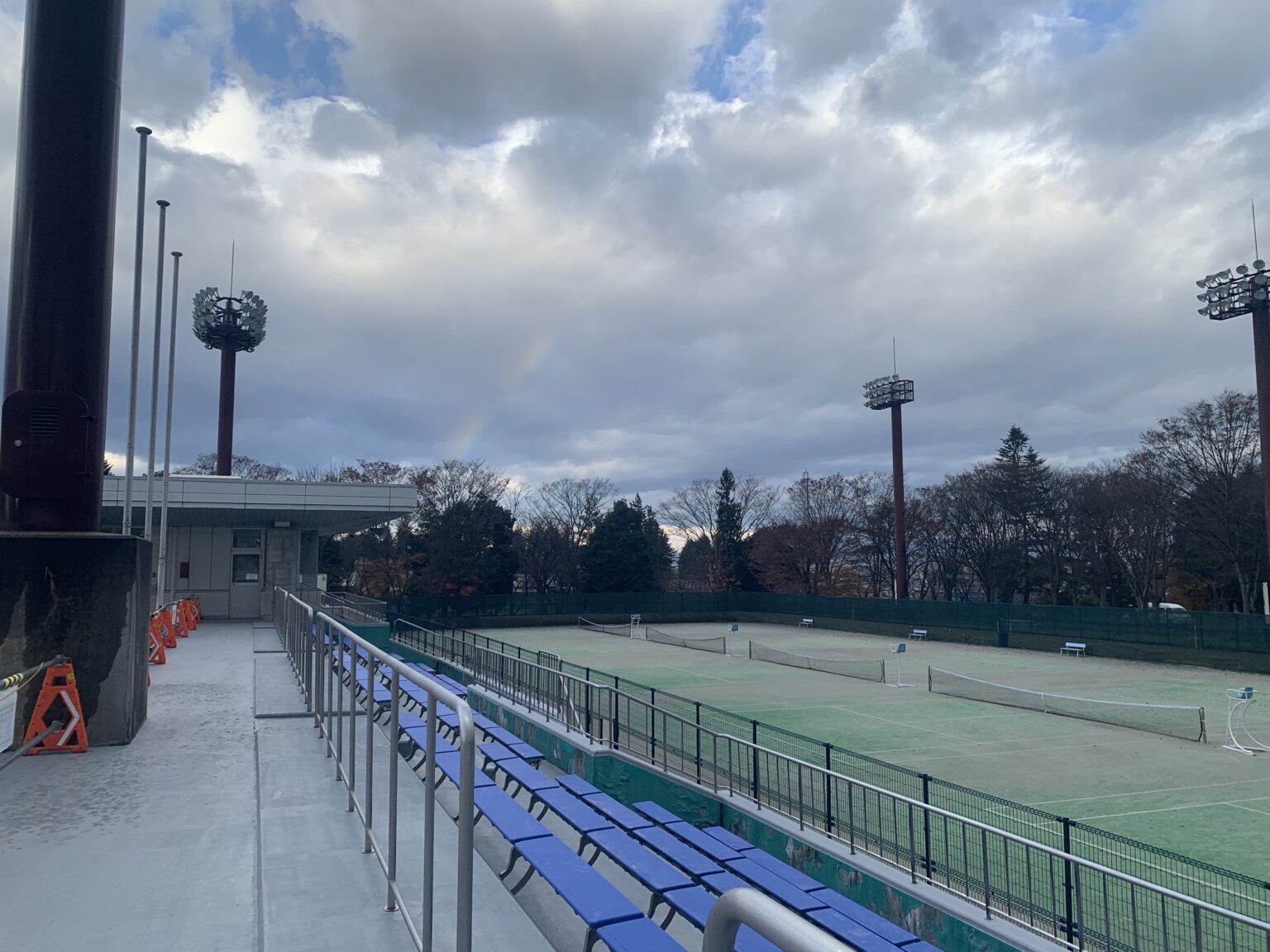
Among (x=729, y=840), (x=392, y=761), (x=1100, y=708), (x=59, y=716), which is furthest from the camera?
(x=1100, y=708)

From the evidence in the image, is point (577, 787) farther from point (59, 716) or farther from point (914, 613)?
point (914, 613)

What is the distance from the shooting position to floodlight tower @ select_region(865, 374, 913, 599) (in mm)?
61250

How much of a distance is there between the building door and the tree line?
26280 millimetres

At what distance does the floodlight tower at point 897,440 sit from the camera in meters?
61.2

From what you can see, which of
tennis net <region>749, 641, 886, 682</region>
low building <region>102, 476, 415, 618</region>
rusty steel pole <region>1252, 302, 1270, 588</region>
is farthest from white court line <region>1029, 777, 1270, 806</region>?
rusty steel pole <region>1252, 302, 1270, 588</region>

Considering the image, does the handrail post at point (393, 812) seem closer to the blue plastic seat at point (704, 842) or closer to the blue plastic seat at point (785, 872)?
the blue plastic seat at point (704, 842)

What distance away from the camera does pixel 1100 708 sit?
24.1 metres

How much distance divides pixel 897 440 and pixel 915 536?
10.6 m

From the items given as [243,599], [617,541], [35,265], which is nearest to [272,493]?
[243,599]

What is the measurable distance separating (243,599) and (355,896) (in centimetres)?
2862

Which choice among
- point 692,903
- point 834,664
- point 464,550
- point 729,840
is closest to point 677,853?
point 692,903

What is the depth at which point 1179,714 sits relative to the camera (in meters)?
22.8

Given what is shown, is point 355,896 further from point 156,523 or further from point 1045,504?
point 1045,504

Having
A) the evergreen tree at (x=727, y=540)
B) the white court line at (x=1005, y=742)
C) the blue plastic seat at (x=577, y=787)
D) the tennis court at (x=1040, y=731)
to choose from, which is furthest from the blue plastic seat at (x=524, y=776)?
the evergreen tree at (x=727, y=540)
